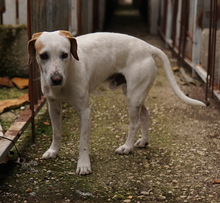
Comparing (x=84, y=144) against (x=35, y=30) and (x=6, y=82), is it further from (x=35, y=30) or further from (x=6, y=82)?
(x=6, y=82)

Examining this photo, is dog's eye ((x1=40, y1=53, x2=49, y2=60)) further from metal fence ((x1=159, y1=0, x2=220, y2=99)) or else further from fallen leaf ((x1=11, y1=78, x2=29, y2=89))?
fallen leaf ((x1=11, y1=78, x2=29, y2=89))

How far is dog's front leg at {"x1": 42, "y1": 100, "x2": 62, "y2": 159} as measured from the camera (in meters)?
3.74

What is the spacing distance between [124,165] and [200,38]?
4.00 meters

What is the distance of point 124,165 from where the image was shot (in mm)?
3766

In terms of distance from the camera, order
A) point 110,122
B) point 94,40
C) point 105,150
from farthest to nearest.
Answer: point 110,122
point 105,150
point 94,40

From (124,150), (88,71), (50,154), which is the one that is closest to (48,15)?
(88,71)

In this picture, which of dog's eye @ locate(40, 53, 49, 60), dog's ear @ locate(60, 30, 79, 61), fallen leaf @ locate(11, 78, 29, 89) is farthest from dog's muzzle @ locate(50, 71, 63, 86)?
fallen leaf @ locate(11, 78, 29, 89)

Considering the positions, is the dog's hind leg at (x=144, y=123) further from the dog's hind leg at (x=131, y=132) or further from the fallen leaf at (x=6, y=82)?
the fallen leaf at (x=6, y=82)

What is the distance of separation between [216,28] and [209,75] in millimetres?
841

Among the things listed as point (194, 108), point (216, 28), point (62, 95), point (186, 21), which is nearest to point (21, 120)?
point (62, 95)

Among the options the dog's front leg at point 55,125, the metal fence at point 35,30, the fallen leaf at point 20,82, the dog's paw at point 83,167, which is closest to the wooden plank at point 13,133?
the metal fence at point 35,30

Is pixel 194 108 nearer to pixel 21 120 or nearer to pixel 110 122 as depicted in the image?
pixel 110 122

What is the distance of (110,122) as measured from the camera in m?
5.00

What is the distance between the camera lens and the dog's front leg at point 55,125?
3738 mm
